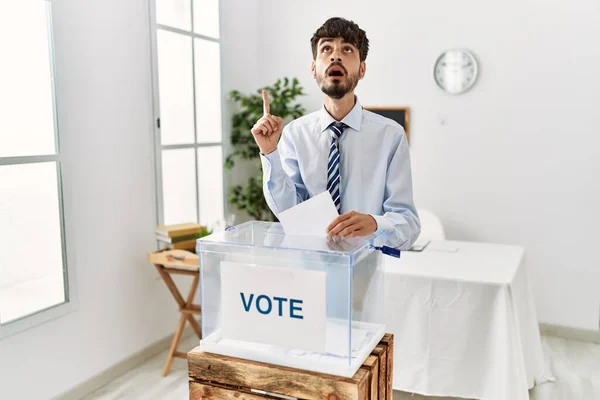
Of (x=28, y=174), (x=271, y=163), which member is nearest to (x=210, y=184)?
(x=28, y=174)

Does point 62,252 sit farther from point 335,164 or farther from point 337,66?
point 337,66

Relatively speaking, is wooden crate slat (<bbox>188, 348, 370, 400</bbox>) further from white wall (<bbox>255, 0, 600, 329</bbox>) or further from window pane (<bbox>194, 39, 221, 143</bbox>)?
white wall (<bbox>255, 0, 600, 329</bbox>)

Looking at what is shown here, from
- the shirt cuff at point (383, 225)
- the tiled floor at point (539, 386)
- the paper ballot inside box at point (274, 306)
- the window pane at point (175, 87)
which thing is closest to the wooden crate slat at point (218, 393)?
the paper ballot inside box at point (274, 306)

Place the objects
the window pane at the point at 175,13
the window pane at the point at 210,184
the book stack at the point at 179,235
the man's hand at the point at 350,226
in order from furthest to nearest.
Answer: the window pane at the point at 210,184, the window pane at the point at 175,13, the book stack at the point at 179,235, the man's hand at the point at 350,226

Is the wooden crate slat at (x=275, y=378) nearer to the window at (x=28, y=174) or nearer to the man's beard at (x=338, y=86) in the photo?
the man's beard at (x=338, y=86)

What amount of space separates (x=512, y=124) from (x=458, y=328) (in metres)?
1.82

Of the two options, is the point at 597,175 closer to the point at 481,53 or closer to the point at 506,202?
the point at 506,202

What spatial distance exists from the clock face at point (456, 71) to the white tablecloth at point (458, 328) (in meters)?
1.56

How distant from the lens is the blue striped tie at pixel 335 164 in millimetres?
1701

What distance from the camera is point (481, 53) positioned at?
402 cm

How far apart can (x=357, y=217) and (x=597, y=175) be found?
3.03 meters

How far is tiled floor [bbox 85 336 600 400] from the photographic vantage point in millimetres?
3137

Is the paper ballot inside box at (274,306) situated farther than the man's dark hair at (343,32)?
No

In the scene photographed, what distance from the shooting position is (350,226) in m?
1.34
